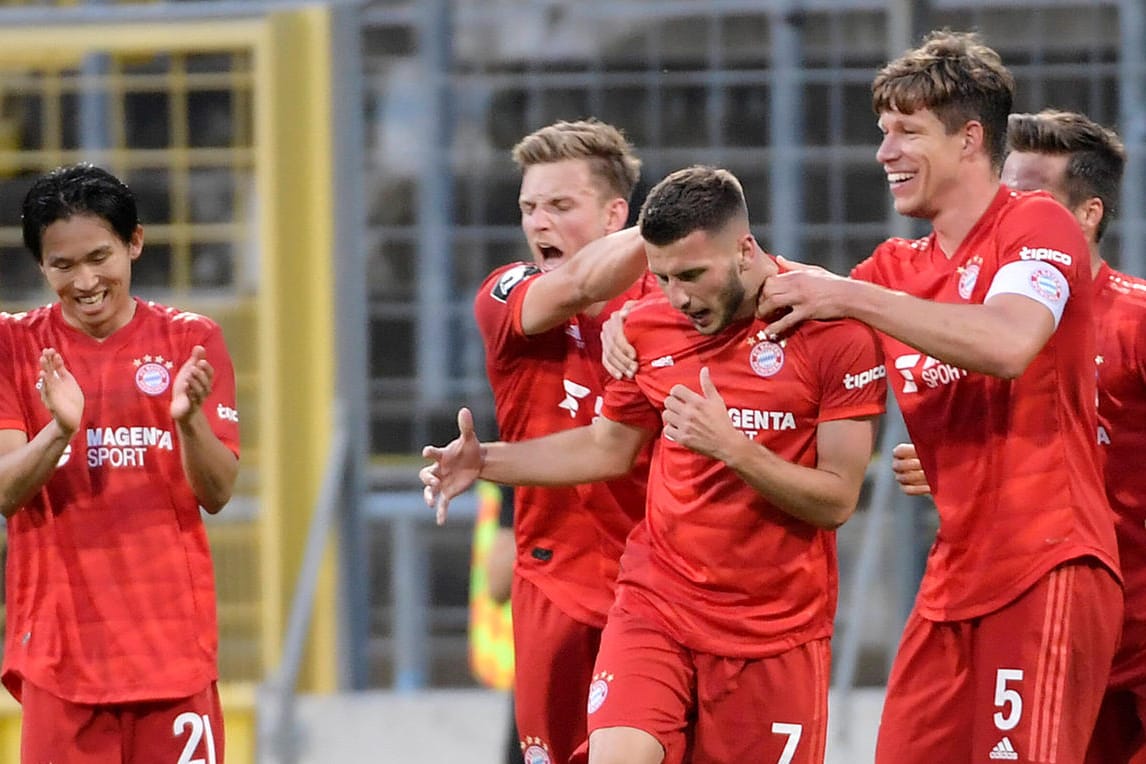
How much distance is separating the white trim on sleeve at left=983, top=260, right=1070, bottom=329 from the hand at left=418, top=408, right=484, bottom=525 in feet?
4.53

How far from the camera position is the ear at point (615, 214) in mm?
5535

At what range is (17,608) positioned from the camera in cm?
492

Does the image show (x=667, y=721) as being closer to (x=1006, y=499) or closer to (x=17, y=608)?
(x=1006, y=499)

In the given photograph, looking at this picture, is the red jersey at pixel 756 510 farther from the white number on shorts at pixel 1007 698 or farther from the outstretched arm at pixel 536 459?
the white number on shorts at pixel 1007 698

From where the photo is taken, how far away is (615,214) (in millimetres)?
5551

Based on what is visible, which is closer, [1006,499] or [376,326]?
[1006,499]

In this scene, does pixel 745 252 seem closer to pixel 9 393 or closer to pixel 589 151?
pixel 589 151

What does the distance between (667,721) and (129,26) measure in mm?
4078

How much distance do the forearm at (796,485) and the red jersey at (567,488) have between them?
817 mm

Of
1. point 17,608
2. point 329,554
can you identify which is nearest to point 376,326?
point 329,554

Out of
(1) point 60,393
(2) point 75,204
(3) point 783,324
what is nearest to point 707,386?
(3) point 783,324

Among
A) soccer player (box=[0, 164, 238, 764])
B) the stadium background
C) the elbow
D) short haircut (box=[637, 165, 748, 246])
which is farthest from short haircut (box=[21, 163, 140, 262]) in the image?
the stadium background

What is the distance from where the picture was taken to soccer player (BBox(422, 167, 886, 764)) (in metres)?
4.54

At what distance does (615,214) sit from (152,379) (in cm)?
138
